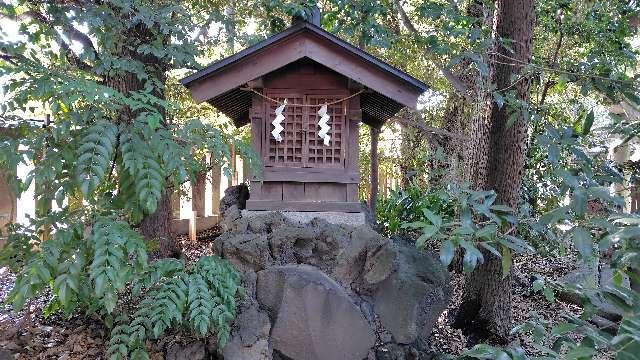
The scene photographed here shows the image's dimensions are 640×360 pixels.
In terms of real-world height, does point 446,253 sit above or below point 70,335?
above

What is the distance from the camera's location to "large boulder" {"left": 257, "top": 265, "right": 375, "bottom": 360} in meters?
3.51

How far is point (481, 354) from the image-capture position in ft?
4.91

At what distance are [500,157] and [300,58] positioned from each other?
230 cm

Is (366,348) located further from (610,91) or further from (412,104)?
(610,91)

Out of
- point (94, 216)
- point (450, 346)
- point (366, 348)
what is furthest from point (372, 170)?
point (94, 216)

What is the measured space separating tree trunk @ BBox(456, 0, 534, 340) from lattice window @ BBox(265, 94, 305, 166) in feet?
6.33

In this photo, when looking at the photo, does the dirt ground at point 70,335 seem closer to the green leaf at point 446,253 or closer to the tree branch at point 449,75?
the green leaf at point 446,253

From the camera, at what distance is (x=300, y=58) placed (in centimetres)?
394

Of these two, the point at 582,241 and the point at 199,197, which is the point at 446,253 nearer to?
the point at 582,241

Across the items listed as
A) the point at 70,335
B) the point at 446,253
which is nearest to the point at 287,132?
the point at 70,335

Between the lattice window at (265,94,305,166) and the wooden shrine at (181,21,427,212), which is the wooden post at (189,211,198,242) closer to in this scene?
the wooden shrine at (181,21,427,212)

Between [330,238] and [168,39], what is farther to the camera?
[168,39]

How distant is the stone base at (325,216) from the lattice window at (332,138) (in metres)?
0.43

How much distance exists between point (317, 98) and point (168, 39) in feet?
6.58
